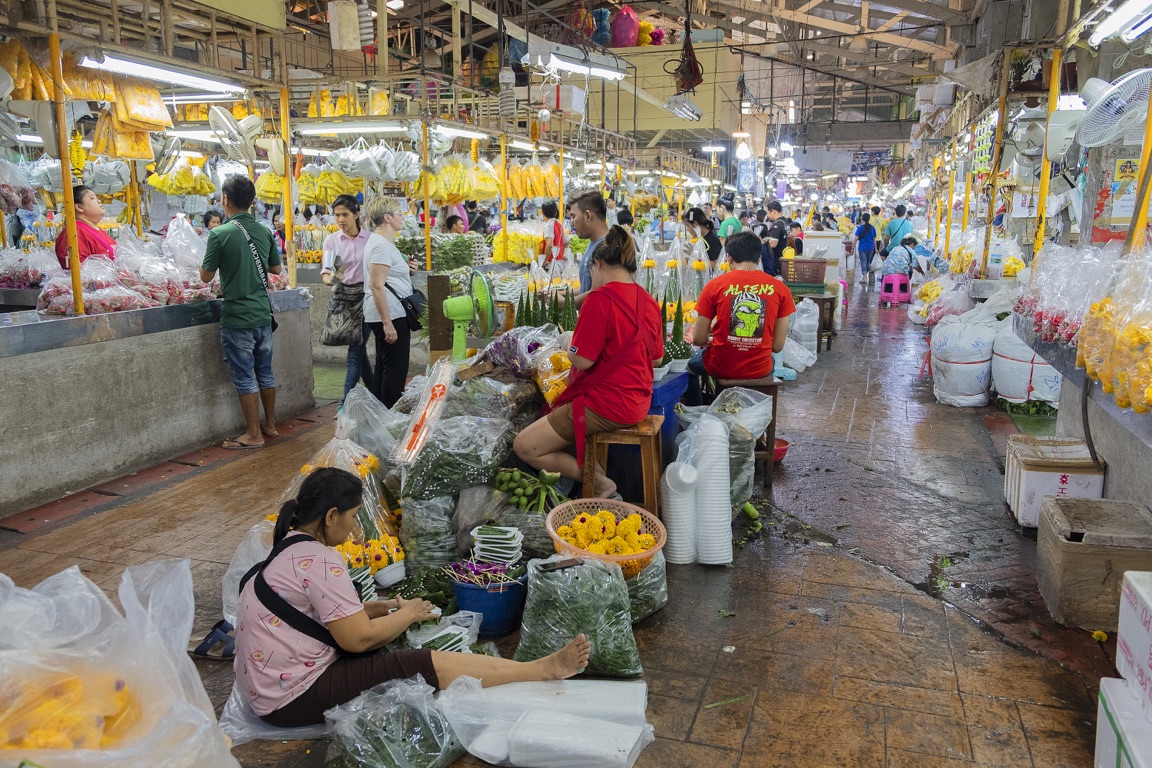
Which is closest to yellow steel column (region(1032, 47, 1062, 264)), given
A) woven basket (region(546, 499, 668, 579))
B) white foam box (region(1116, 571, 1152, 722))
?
woven basket (region(546, 499, 668, 579))

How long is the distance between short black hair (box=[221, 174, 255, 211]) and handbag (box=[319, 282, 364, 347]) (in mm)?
968

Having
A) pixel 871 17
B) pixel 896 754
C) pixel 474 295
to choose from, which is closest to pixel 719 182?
pixel 871 17

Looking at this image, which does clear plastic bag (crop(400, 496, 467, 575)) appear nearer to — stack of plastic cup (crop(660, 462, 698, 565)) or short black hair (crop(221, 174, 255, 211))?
stack of plastic cup (crop(660, 462, 698, 565))

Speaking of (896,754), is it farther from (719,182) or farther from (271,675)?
(719,182)

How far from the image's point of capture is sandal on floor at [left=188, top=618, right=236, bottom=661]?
11.1ft

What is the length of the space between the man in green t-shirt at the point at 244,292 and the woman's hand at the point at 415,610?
380 cm

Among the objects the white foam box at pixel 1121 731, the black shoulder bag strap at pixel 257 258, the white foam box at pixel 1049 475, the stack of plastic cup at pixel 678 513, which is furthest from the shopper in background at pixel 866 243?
the white foam box at pixel 1121 731

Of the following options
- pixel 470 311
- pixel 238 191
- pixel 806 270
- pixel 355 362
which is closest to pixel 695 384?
pixel 470 311

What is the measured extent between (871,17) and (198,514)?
1358 cm

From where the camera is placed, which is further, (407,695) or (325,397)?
(325,397)

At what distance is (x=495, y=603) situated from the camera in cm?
351

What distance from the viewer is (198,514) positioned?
4.93m

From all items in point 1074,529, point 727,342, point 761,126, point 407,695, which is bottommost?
point 407,695

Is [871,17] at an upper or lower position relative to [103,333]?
upper
